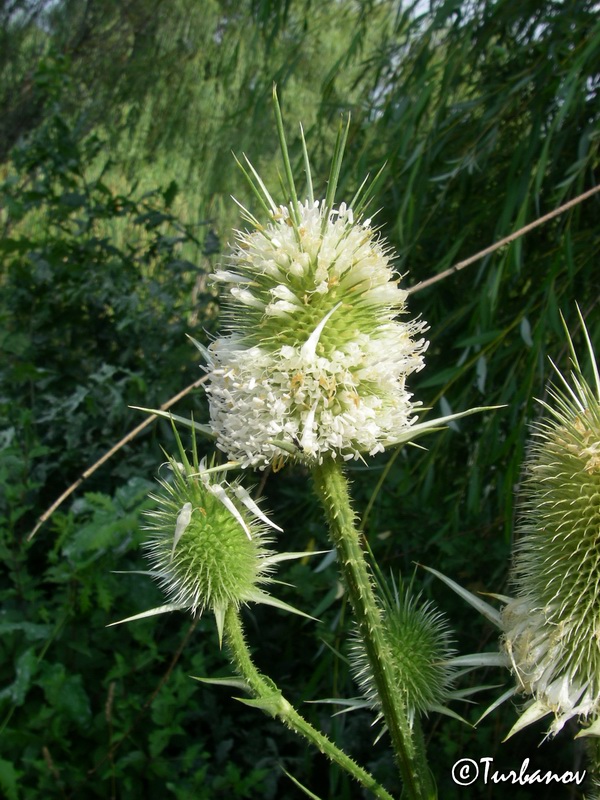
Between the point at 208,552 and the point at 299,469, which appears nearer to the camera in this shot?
the point at 208,552

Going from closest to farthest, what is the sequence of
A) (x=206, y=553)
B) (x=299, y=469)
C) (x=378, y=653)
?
1. (x=378, y=653)
2. (x=206, y=553)
3. (x=299, y=469)

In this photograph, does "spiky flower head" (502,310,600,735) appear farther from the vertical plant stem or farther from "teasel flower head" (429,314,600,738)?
the vertical plant stem

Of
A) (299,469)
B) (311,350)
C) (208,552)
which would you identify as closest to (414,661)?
(208,552)

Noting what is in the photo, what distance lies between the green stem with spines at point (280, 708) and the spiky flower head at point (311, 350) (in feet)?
0.84

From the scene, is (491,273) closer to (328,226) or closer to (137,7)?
(328,226)

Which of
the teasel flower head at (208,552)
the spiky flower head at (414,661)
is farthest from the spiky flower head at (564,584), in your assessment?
the teasel flower head at (208,552)

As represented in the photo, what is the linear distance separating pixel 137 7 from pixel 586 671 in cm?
571

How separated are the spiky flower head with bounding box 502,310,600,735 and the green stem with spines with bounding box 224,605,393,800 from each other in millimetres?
224

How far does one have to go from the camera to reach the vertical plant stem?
99cm

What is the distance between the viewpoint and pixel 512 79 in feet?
7.38

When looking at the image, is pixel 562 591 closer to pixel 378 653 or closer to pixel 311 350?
pixel 378 653

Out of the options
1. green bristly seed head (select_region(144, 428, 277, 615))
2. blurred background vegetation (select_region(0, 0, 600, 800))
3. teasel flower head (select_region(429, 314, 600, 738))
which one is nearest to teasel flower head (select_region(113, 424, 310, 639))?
green bristly seed head (select_region(144, 428, 277, 615))

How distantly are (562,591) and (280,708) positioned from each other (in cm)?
40

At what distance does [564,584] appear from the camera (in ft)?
3.39
